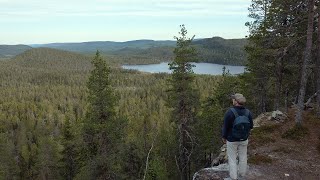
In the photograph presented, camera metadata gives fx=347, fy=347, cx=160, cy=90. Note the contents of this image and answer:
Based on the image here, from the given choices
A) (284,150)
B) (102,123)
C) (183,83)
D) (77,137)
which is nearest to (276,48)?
(183,83)

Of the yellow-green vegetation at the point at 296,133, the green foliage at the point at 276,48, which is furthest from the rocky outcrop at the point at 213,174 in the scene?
the green foliage at the point at 276,48

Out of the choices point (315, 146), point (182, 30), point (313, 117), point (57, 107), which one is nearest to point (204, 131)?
point (182, 30)

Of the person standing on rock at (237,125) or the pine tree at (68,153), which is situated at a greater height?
the person standing on rock at (237,125)

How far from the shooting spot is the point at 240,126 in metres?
10.4

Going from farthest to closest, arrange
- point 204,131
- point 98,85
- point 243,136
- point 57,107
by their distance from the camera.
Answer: point 57,107 → point 204,131 → point 98,85 → point 243,136

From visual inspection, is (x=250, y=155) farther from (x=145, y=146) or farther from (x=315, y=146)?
(x=145, y=146)

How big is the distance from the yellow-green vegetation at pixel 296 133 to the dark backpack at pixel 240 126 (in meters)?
8.49

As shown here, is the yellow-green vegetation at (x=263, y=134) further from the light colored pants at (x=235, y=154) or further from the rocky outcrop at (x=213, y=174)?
the light colored pants at (x=235, y=154)

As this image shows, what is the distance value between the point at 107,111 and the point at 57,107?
122297 millimetres

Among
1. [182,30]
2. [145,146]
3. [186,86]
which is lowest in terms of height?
[145,146]

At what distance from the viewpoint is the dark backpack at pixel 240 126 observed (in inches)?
405

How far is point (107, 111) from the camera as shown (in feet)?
84.1

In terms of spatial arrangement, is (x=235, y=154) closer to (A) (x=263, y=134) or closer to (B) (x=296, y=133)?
(A) (x=263, y=134)

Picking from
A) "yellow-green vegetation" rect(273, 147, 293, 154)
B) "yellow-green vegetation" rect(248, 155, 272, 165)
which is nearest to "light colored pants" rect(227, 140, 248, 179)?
"yellow-green vegetation" rect(248, 155, 272, 165)
